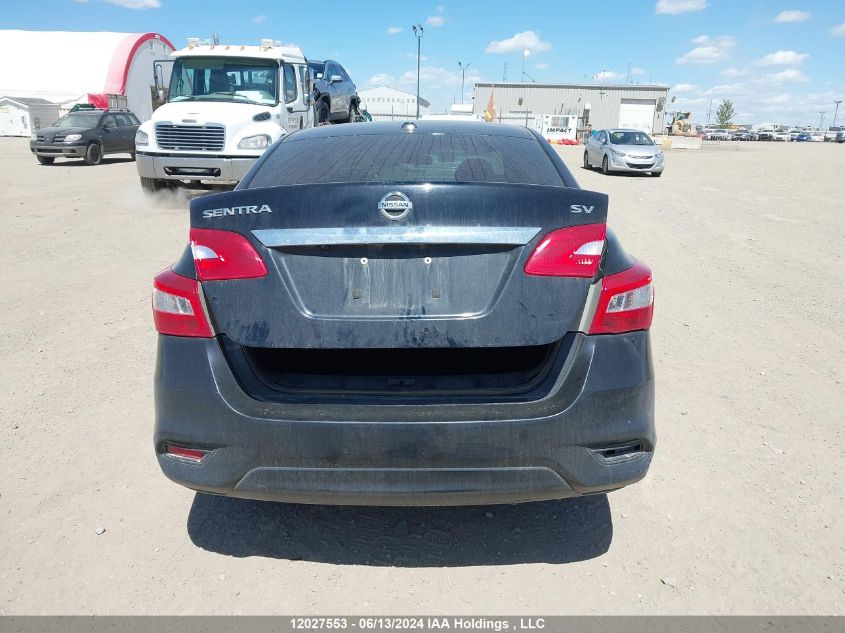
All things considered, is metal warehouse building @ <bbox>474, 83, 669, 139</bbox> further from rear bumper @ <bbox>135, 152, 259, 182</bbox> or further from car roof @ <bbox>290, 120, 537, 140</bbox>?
car roof @ <bbox>290, 120, 537, 140</bbox>

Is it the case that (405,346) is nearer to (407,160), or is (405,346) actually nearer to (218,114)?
(407,160)

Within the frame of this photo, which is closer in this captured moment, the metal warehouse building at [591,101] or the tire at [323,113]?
the tire at [323,113]

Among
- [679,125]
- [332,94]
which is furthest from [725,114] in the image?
[332,94]

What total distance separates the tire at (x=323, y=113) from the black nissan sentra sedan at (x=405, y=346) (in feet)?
49.7

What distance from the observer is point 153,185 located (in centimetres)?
1254

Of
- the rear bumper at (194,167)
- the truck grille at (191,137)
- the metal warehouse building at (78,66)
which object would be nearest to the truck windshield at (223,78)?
the truck grille at (191,137)

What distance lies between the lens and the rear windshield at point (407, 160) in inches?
113

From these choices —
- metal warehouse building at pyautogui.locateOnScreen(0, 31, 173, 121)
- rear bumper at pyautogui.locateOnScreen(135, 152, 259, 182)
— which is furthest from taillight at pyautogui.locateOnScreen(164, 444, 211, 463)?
metal warehouse building at pyautogui.locateOnScreen(0, 31, 173, 121)

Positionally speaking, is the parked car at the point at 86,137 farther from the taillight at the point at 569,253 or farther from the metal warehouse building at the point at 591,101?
the metal warehouse building at the point at 591,101

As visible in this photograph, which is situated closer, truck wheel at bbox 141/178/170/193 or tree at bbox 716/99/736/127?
truck wheel at bbox 141/178/170/193

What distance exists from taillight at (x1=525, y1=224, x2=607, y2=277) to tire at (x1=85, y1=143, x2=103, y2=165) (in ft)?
72.6

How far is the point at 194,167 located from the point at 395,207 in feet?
A: 34.4

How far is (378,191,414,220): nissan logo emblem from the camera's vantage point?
7.14 feet
